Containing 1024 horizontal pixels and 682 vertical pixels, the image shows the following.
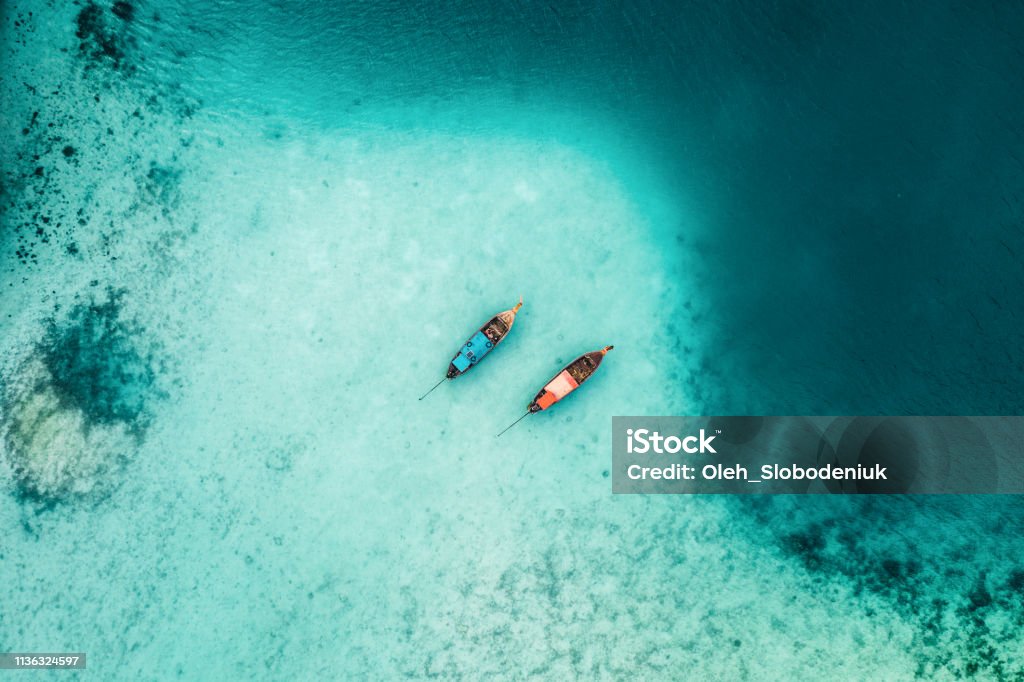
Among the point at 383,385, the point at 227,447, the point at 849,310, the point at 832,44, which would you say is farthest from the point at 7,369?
the point at 832,44

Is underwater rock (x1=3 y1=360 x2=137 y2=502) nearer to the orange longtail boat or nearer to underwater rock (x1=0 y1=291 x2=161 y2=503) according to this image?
underwater rock (x1=0 y1=291 x2=161 y2=503)

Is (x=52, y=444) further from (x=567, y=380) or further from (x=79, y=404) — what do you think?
(x=567, y=380)

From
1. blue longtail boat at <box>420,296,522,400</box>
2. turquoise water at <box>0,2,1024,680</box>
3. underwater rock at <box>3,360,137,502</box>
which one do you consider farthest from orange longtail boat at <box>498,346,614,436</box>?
underwater rock at <box>3,360,137,502</box>

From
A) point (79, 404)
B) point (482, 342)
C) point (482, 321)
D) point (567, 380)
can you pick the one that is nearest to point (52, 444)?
point (79, 404)

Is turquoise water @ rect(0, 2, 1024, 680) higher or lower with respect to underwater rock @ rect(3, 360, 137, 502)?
higher

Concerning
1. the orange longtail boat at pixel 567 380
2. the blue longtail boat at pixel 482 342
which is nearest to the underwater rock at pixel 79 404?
the blue longtail boat at pixel 482 342

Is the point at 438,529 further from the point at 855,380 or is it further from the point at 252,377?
the point at 855,380
